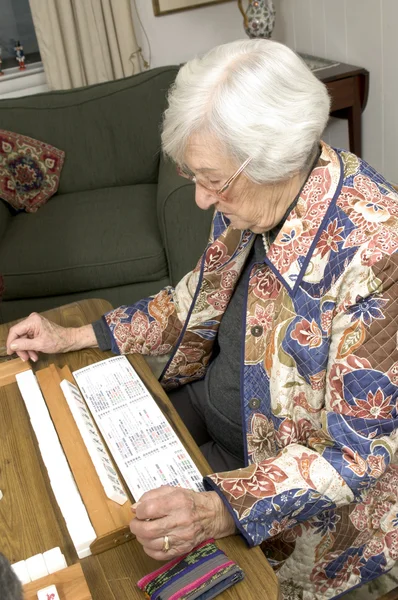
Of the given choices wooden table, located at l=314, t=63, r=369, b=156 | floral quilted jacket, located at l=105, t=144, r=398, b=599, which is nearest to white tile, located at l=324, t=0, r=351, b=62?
wooden table, located at l=314, t=63, r=369, b=156

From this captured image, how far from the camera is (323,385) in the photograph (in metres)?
1.14

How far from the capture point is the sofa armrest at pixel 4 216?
2.74m

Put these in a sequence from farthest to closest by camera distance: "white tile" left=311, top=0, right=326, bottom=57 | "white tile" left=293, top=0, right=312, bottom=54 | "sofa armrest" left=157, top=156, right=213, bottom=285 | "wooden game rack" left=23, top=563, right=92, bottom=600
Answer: "white tile" left=293, top=0, right=312, bottom=54, "white tile" left=311, top=0, right=326, bottom=57, "sofa armrest" left=157, top=156, right=213, bottom=285, "wooden game rack" left=23, top=563, right=92, bottom=600

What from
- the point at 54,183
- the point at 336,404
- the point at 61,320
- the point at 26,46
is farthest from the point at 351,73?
the point at 336,404

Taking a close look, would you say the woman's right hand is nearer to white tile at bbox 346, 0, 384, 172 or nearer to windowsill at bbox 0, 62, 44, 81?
white tile at bbox 346, 0, 384, 172

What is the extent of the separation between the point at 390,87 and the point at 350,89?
20cm

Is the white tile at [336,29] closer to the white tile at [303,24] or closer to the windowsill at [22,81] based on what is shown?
the white tile at [303,24]

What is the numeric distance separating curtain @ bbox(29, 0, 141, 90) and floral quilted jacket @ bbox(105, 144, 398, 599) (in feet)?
7.86

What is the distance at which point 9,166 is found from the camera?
286 cm

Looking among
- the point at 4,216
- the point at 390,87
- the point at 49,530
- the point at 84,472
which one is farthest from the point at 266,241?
the point at 390,87

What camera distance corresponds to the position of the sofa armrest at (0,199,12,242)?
2.74 m

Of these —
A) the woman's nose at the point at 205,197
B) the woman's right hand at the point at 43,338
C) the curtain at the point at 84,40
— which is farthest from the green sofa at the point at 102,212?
the woman's nose at the point at 205,197

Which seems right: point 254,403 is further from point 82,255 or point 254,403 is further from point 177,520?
point 82,255

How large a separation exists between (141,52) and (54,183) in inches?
43.6
